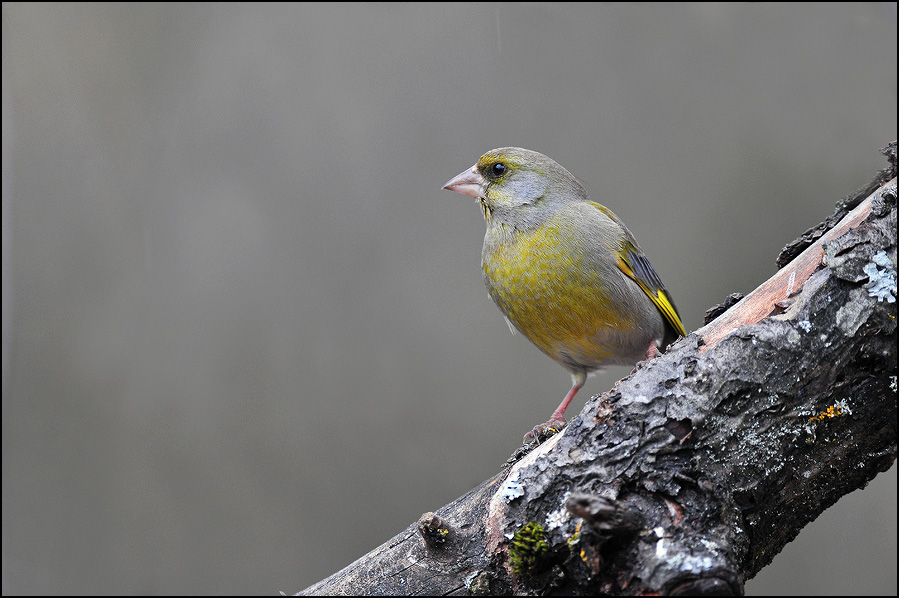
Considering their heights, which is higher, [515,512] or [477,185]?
[477,185]

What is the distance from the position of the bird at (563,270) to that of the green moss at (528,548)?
868mm

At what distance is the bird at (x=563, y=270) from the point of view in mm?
2600

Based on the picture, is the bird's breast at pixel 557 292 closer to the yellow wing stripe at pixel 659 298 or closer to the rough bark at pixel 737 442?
the yellow wing stripe at pixel 659 298

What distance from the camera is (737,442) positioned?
1529mm

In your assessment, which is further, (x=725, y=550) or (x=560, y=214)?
(x=560, y=214)

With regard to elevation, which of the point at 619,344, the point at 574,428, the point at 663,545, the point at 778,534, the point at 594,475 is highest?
the point at 619,344

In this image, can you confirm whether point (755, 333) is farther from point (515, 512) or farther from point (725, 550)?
point (515, 512)

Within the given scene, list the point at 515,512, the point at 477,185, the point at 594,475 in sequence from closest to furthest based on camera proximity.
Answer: the point at 594,475, the point at 515,512, the point at 477,185

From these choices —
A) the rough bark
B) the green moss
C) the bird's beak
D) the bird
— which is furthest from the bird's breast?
the green moss

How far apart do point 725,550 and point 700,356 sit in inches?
16.2

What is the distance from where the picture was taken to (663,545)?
56.1 inches

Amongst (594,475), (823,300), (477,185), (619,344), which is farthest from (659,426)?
(477,185)

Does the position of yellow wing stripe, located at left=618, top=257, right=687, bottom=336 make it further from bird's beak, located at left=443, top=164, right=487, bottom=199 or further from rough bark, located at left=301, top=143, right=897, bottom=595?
rough bark, located at left=301, top=143, right=897, bottom=595

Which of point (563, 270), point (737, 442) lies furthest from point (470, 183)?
point (737, 442)
